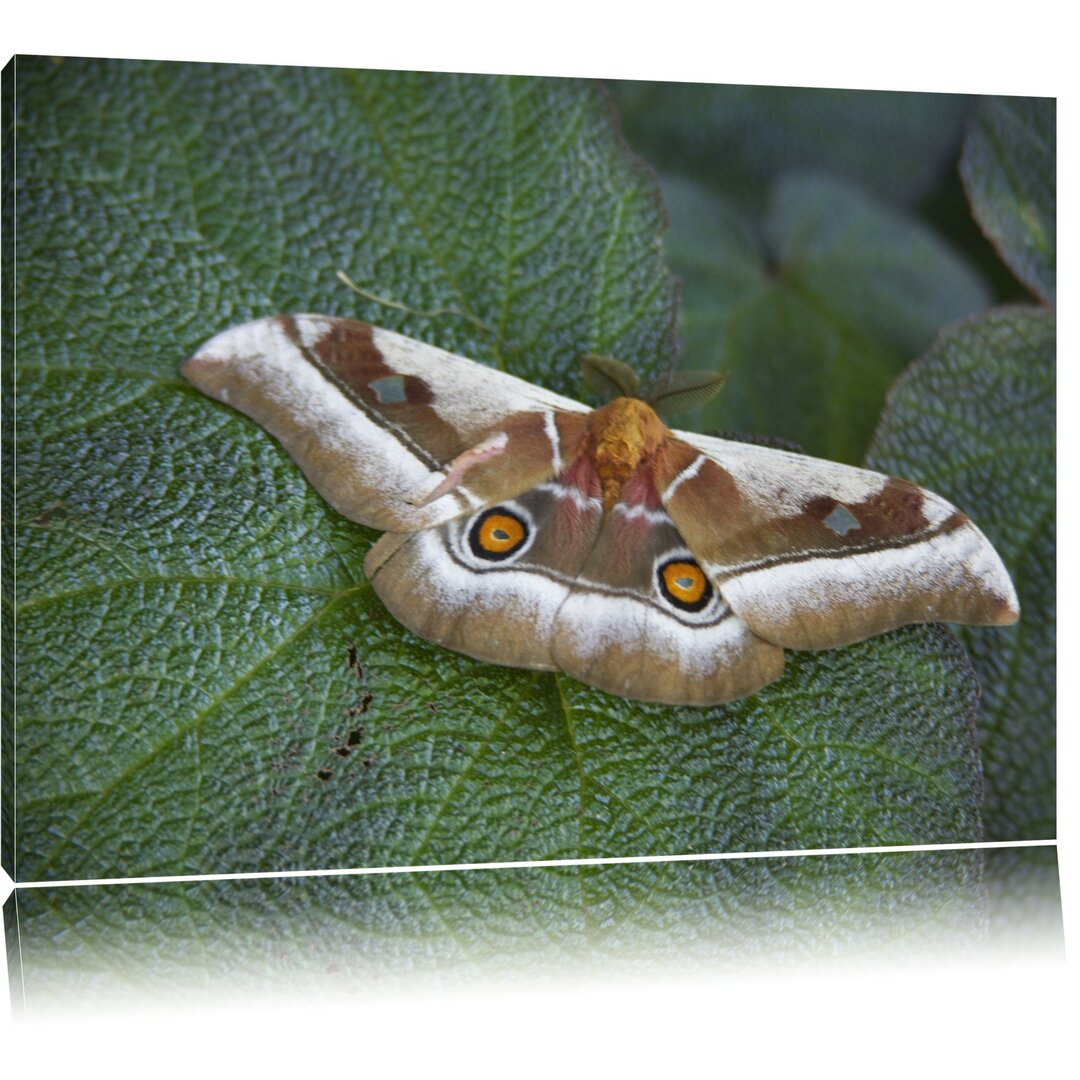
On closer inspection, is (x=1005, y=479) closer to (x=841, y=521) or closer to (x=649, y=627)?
(x=841, y=521)

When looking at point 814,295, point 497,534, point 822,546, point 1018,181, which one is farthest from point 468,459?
point 1018,181

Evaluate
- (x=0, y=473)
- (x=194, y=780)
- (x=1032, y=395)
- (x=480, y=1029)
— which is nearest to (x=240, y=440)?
(x=0, y=473)

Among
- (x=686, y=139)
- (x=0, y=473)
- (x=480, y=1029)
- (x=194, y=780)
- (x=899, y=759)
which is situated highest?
(x=686, y=139)

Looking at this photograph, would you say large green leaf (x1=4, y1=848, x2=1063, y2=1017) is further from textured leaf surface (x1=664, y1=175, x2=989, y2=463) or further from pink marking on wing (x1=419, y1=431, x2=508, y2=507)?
textured leaf surface (x1=664, y1=175, x2=989, y2=463)

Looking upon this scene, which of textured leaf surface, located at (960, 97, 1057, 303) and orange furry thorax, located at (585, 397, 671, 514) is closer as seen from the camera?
orange furry thorax, located at (585, 397, 671, 514)

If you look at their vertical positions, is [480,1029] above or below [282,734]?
below

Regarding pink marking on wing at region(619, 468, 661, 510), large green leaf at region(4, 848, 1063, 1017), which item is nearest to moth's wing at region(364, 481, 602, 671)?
pink marking on wing at region(619, 468, 661, 510)

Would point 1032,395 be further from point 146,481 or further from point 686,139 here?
point 146,481
